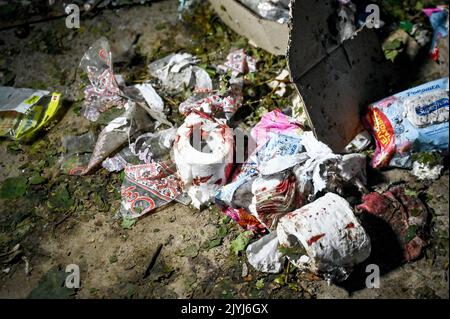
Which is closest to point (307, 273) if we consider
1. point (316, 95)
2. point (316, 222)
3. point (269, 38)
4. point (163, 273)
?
point (316, 222)

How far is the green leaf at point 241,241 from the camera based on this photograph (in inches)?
112

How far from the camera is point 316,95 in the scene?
2979mm

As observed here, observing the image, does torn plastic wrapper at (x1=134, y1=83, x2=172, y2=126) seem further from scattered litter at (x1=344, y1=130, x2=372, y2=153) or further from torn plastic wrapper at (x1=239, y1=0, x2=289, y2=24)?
scattered litter at (x1=344, y1=130, x2=372, y2=153)

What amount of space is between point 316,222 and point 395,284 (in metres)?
0.71

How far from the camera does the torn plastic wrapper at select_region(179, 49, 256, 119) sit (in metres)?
3.29

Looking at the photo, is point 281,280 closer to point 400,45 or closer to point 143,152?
point 143,152

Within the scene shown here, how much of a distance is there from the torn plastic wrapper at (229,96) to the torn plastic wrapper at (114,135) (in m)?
0.37

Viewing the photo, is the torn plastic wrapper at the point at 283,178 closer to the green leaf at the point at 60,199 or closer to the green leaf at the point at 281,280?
the green leaf at the point at 281,280

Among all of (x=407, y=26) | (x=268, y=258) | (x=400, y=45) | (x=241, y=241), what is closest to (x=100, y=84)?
(x=241, y=241)

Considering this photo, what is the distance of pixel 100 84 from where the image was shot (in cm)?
359

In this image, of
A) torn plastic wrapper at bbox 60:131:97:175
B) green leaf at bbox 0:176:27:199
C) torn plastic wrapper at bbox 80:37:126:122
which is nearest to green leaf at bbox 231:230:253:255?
torn plastic wrapper at bbox 60:131:97:175

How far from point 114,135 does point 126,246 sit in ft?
2.94

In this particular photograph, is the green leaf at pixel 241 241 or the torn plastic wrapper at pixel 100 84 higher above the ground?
the torn plastic wrapper at pixel 100 84

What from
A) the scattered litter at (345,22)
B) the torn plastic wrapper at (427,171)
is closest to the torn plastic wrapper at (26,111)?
the scattered litter at (345,22)
